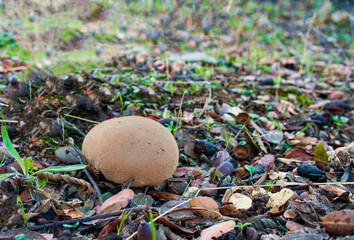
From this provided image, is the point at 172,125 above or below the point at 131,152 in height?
below

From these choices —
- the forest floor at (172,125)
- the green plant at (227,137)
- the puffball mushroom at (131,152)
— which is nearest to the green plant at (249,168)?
the forest floor at (172,125)

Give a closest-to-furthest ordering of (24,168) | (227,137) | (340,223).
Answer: (340,223)
(24,168)
(227,137)

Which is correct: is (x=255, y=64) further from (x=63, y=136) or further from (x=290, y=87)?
(x=63, y=136)

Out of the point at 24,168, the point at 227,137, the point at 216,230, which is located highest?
the point at 24,168

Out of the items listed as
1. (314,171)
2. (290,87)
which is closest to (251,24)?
(290,87)

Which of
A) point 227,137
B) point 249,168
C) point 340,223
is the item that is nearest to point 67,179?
point 249,168

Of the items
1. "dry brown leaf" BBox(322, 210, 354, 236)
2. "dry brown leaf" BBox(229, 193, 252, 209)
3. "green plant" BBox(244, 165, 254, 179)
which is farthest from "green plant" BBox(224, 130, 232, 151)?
"dry brown leaf" BBox(322, 210, 354, 236)

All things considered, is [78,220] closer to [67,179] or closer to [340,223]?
[67,179]

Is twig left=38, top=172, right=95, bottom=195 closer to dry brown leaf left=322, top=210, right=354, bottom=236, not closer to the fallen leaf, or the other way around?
the fallen leaf

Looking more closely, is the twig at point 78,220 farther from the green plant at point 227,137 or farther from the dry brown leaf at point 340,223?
Answer: the green plant at point 227,137
